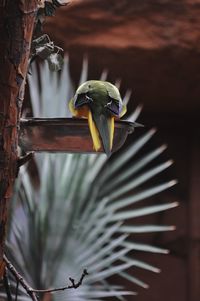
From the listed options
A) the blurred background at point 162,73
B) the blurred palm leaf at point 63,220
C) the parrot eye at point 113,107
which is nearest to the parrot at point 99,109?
the parrot eye at point 113,107

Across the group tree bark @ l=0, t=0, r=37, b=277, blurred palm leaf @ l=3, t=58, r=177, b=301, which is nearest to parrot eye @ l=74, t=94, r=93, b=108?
tree bark @ l=0, t=0, r=37, b=277

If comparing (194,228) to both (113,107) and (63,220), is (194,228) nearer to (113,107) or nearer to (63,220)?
(63,220)

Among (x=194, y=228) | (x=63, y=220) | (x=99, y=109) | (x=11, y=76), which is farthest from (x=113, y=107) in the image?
(x=194, y=228)

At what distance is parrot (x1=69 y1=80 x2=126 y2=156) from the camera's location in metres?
0.86

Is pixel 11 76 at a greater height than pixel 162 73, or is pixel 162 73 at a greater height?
pixel 162 73

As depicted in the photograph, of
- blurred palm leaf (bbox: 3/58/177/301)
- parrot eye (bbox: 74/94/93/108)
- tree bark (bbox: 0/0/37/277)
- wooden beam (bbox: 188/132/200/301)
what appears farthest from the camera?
wooden beam (bbox: 188/132/200/301)

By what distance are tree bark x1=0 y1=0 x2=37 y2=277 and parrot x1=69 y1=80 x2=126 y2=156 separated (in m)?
0.10

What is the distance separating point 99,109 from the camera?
2.97ft

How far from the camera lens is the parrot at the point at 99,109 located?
2.82ft

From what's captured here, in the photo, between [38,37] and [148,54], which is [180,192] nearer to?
[148,54]

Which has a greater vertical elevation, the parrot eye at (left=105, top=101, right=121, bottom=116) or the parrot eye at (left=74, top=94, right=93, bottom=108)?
the parrot eye at (left=74, top=94, right=93, bottom=108)

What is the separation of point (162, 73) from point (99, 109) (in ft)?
6.86

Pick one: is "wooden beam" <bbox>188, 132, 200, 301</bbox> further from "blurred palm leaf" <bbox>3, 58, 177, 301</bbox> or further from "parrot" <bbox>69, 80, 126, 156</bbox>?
"parrot" <bbox>69, 80, 126, 156</bbox>

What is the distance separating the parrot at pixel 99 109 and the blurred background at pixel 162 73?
1815mm
